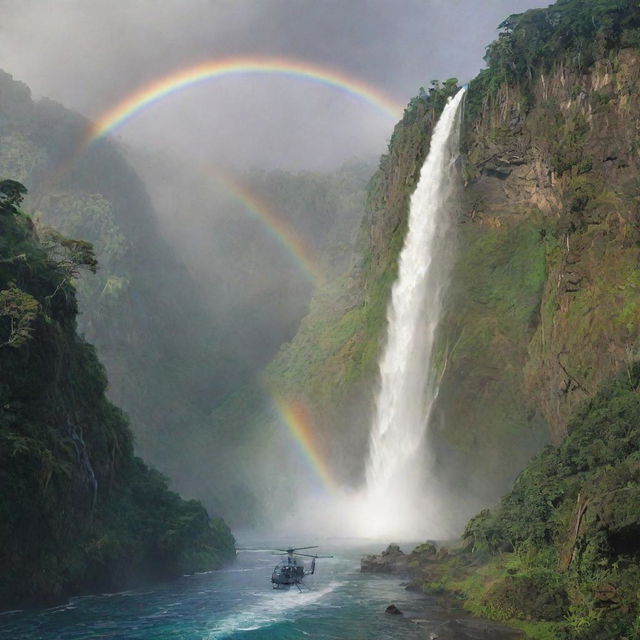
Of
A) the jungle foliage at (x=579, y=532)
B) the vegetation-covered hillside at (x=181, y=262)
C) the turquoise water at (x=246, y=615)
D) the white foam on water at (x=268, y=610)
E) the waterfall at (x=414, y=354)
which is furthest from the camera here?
the vegetation-covered hillside at (x=181, y=262)

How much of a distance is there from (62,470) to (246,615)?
1059 cm

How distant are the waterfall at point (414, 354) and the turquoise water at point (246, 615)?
17.7 m

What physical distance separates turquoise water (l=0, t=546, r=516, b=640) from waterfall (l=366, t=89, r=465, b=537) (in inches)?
698

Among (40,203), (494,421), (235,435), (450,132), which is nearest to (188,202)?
(40,203)

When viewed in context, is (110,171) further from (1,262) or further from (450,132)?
(1,262)

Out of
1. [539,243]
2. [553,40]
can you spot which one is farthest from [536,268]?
[553,40]

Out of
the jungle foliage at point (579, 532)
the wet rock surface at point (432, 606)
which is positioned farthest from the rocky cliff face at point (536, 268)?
the wet rock surface at point (432, 606)

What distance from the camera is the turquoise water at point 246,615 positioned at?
2423 centimetres

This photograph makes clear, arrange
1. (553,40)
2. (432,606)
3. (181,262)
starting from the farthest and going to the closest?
1. (181,262)
2. (553,40)
3. (432,606)

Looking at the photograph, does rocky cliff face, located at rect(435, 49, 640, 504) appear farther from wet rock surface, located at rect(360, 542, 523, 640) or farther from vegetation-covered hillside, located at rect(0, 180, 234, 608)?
vegetation-covered hillside, located at rect(0, 180, 234, 608)

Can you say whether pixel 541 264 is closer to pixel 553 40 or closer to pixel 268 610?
pixel 553 40

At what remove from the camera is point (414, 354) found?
184ft

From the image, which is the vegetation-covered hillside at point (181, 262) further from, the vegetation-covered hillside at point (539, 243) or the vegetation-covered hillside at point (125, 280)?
the vegetation-covered hillside at point (539, 243)

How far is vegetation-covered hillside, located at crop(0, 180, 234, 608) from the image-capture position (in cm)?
2836
